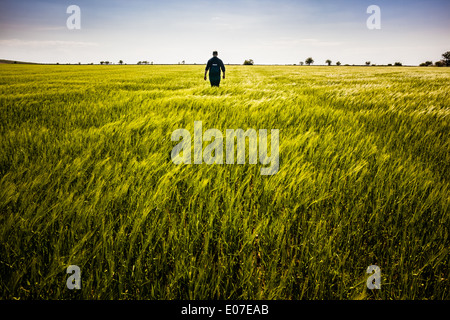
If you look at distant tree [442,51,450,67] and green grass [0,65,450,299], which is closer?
green grass [0,65,450,299]

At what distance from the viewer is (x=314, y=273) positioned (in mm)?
910

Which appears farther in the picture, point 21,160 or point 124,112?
point 124,112

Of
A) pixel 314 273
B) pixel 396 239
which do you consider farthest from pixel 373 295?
pixel 396 239

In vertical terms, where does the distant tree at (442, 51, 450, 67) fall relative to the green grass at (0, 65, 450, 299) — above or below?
above

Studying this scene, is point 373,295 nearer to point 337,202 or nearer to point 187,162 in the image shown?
point 337,202

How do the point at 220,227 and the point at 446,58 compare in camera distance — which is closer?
the point at 220,227

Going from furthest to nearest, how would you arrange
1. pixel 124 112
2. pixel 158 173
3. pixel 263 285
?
pixel 124 112, pixel 158 173, pixel 263 285

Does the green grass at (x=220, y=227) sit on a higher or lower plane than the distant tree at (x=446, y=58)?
lower

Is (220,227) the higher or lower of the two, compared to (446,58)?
lower

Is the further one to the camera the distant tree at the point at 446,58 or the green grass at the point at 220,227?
the distant tree at the point at 446,58
